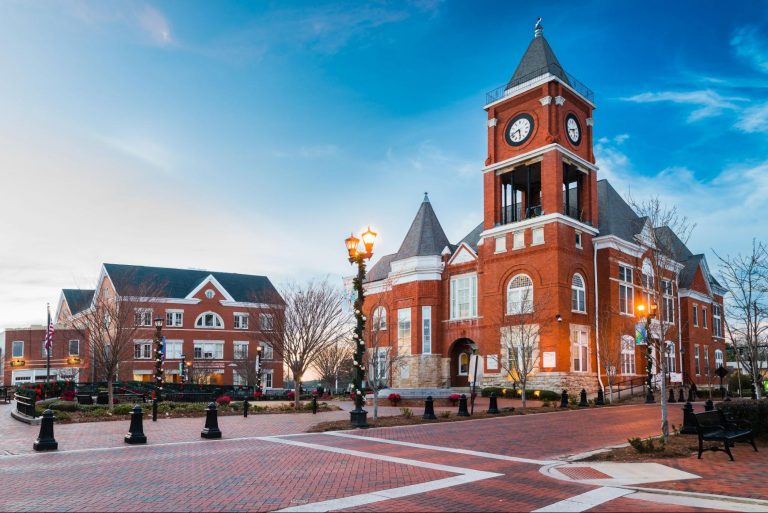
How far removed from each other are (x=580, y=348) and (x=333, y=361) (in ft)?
97.8

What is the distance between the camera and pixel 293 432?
60.6 ft

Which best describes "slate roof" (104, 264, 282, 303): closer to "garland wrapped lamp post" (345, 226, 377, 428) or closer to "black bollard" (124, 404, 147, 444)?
"garland wrapped lamp post" (345, 226, 377, 428)

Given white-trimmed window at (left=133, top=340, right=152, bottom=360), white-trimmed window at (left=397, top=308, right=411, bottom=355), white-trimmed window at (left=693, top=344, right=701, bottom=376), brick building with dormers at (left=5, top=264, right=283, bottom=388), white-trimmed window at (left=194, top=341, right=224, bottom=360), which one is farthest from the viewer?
white-trimmed window at (left=194, top=341, right=224, bottom=360)

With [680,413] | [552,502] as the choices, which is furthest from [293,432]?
[680,413]

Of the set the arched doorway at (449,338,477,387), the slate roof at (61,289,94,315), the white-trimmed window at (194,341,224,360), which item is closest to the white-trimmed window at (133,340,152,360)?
the white-trimmed window at (194,341,224,360)

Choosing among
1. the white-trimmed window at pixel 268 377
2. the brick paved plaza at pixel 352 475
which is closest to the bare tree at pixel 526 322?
the brick paved plaza at pixel 352 475

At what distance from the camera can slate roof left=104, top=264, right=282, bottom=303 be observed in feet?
202

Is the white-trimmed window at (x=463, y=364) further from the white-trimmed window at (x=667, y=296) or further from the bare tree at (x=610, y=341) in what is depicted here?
the white-trimmed window at (x=667, y=296)

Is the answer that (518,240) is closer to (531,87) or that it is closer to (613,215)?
(613,215)

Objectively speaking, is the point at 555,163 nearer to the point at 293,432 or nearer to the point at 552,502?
the point at 293,432

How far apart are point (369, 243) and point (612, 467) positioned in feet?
34.1

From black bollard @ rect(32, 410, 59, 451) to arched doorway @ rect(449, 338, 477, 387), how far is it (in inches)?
1370

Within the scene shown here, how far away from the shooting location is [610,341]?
4028cm

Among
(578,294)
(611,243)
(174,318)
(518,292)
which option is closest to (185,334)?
(174,318)
